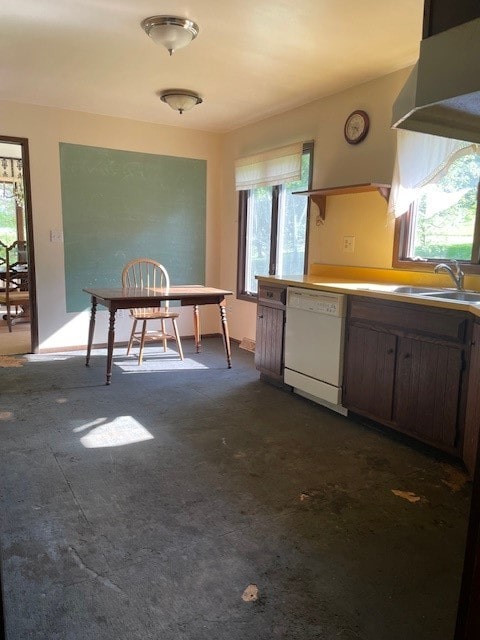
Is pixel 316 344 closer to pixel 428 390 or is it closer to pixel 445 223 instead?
pixel 428 390

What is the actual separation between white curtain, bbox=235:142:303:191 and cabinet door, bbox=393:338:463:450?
2.14 meters

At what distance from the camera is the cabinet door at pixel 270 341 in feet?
11.8

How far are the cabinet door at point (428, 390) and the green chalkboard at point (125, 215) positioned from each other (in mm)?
3108

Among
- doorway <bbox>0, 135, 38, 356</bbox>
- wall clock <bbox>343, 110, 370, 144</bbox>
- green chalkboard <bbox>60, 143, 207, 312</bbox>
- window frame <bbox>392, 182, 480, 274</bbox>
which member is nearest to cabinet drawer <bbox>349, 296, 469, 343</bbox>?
window frame <bbox>392, 182, 480, 274</bbox>

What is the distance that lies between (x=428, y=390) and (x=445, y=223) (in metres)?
1.19

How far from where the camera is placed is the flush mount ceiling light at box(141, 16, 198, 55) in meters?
2.57

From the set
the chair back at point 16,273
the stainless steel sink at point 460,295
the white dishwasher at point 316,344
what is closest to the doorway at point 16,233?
the chair back at point 16,273

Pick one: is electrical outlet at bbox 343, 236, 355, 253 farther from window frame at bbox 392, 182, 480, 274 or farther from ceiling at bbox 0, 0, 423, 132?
ceiling at bbox 0, 0, 423, 132

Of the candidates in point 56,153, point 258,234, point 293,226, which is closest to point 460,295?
point 293,226

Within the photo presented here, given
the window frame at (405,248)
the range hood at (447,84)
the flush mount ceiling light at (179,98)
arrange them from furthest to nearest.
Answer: the flush mount ceiling light at (179,98) → the window frame at (405,248) → the range hood at (447,84)

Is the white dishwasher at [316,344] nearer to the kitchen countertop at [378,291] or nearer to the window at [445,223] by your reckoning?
the kitchen countertop at [378,291]

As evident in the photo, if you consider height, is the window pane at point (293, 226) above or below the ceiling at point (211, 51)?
below

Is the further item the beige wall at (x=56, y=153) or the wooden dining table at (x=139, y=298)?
the beige wall at (x=56, y=153)

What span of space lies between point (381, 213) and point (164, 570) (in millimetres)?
2735
